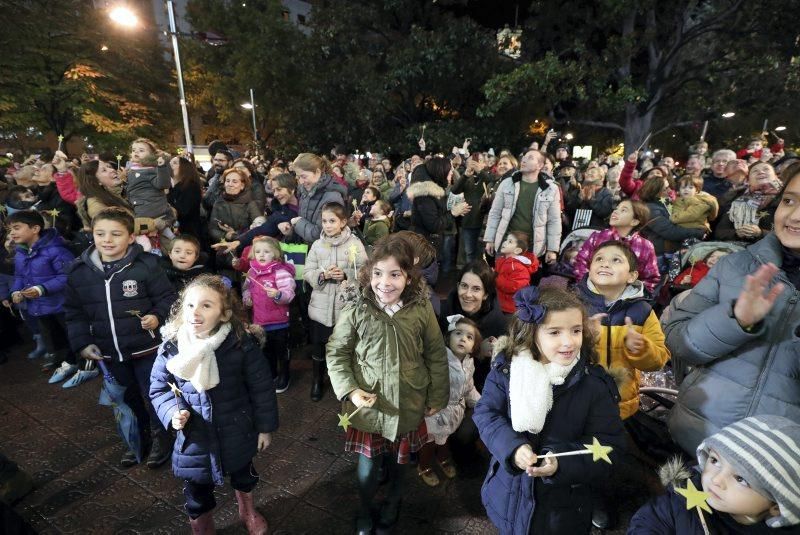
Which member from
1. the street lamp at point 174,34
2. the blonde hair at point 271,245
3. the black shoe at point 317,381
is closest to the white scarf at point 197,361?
the blonde hair at point 271,245

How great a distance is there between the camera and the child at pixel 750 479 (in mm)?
1267

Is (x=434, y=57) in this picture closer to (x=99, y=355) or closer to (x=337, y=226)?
(x=337, y=226)

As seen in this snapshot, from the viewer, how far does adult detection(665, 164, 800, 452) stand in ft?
5.22

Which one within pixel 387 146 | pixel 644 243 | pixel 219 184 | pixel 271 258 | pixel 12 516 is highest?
pixel 387 146

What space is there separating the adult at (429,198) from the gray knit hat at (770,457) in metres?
4.05

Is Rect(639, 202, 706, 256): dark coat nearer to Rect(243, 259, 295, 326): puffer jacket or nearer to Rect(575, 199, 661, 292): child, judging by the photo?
Rect(575, 199, 661, 292): child

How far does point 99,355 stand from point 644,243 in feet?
14.3

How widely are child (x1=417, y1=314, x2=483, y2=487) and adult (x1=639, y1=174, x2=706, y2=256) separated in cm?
322

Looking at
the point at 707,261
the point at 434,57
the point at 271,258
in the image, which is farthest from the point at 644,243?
the point at 434,57

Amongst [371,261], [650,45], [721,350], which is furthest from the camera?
[650,45]

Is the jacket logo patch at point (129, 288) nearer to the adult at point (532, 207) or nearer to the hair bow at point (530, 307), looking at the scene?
the hair bow at point (530, 307)

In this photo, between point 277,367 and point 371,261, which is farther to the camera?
point 277,367

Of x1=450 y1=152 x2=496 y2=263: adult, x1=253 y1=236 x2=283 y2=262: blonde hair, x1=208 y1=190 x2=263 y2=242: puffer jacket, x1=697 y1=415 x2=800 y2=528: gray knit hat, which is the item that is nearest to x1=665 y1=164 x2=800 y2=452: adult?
x1=697 y1=415 x2=800 y2=528: gray knit hat

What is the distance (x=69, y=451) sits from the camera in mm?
3260
